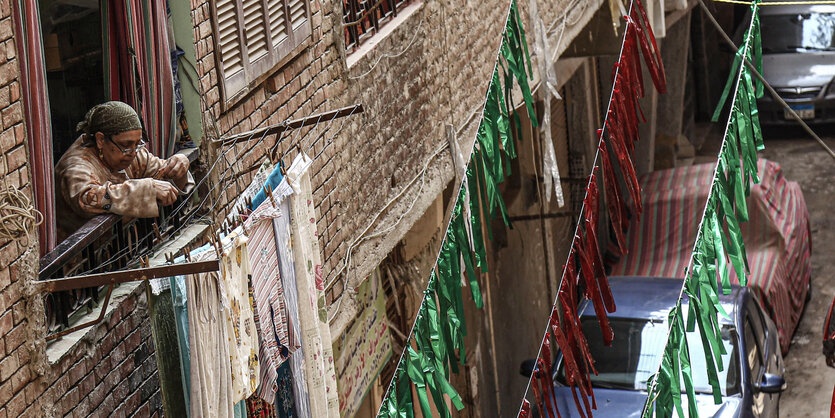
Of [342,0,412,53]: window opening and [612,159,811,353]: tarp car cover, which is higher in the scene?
[342,0,412,53]: window opening

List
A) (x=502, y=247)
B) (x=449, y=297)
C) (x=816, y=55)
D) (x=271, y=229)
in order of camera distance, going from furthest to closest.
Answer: (x=816, y=55) < (x=502, y=247) < (x=449, y=297) < (x=271, y=229)

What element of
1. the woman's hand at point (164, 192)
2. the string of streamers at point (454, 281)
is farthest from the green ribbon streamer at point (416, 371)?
the woman's hand at point (164, 192)

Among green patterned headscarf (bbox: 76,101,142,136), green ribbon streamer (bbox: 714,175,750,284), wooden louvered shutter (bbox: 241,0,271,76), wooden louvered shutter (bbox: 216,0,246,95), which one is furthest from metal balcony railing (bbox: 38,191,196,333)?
green ribbon streamer (bbox: 714,175,750,284)

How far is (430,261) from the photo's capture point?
29.6 ft

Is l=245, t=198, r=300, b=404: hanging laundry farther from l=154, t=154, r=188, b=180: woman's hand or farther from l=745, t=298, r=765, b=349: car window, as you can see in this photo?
l=745, t=298, r=765, b=349: car window

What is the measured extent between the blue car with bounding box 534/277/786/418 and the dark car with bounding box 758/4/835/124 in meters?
8.79

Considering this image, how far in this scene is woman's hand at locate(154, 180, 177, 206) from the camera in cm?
433

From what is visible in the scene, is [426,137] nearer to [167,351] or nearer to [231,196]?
[231,196]

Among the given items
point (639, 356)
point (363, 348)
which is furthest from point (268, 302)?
point (639, 356)

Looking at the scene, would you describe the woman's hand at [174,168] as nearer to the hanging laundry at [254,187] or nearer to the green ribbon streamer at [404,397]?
the hanging laundry at [254,187]

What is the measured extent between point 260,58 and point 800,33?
51.0 feet

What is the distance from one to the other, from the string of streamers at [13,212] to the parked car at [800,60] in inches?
637

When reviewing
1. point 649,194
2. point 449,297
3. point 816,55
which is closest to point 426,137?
point 449,297

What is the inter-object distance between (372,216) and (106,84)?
9.46 feet
